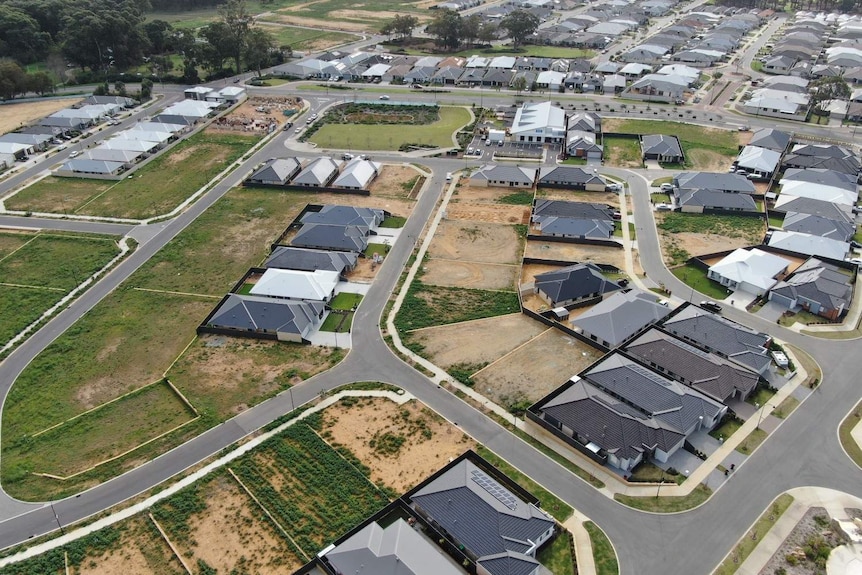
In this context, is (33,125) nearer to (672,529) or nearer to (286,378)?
(286,378)

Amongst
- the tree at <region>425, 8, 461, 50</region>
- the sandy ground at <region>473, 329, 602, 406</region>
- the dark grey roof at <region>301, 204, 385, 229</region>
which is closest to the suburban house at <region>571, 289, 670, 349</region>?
the sandy ground at <region>473, 329, 602, 406</region>

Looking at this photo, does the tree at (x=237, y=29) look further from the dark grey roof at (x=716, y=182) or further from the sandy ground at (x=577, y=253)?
the dark grey roof at (x=716, y=182)

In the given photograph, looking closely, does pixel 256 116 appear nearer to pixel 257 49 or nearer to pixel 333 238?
pixel 257 49

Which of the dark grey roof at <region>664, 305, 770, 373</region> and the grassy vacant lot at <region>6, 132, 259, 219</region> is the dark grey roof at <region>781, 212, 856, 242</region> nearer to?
the dark grey roof at <region>664, 305, 770, 373</region>

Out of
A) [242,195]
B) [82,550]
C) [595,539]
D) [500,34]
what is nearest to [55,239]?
[242,195]

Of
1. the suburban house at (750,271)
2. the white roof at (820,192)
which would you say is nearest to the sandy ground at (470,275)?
the suburban house at (750,271)
